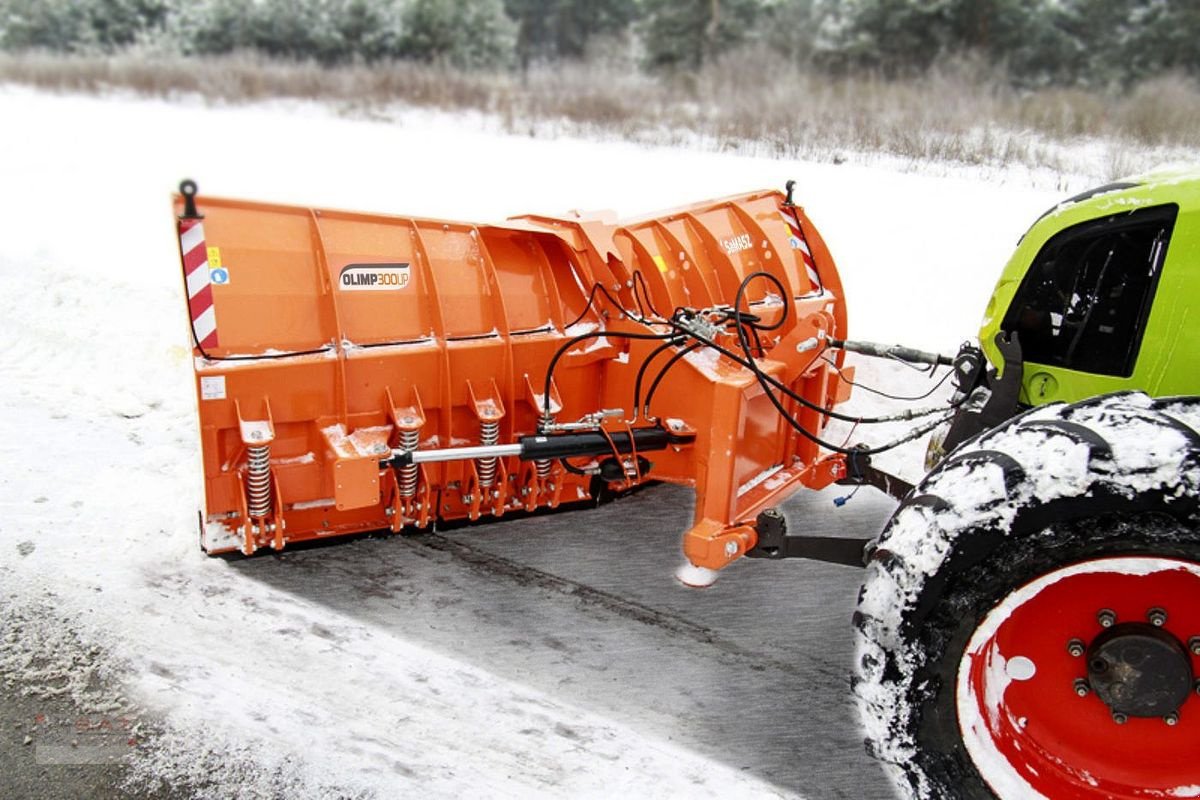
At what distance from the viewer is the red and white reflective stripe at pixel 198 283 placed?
357cm

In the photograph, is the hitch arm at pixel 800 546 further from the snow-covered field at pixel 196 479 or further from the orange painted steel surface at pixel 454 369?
the snow-covered field at pixel 196 479

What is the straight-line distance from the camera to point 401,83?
1802 centimetres

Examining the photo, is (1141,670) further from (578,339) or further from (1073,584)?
(578,339)

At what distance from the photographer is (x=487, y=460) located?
413 cm

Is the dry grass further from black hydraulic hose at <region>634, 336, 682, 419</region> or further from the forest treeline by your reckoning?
black hydraulic hose at <region>634, 336, 682, 419</region>

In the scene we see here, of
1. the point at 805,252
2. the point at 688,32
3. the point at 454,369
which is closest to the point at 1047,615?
the point at 454,369

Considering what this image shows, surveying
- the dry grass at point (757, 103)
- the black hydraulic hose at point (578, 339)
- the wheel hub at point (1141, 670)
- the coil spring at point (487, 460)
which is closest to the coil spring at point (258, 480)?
the coil spring at point (487, 460)

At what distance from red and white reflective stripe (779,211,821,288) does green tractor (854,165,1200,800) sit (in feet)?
6.67

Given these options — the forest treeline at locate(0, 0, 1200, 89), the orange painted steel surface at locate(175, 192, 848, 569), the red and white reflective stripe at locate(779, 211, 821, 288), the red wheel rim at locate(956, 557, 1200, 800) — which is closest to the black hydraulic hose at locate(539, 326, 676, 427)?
the orange painted steel surface at locate(175, 192, 848, 569)

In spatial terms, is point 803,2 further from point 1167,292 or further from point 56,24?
point 1167,292

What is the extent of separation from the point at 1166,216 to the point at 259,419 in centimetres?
322

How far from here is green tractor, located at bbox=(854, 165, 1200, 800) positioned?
2.35 meters

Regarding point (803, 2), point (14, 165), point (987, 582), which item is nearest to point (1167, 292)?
point (987, 582)

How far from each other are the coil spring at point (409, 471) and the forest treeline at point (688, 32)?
15.5m
